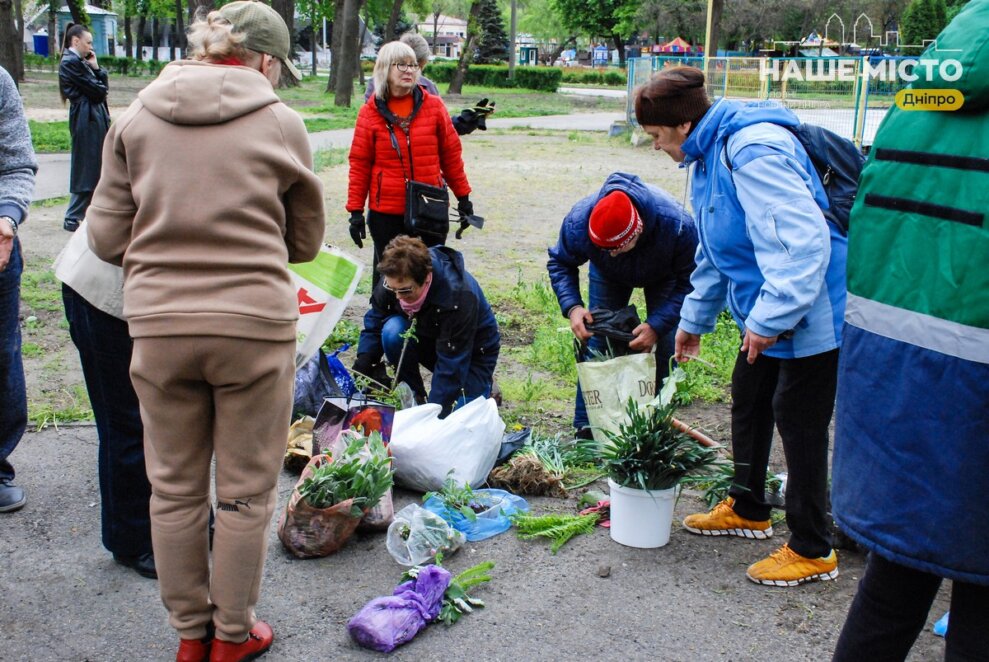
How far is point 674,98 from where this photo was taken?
10.4 feet

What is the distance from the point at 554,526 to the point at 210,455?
4.94ft

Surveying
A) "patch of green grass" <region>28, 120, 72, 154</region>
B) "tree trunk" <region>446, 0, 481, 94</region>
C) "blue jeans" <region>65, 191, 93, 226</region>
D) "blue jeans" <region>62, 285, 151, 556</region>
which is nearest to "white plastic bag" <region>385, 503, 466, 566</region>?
"blue jeans" <region>62, 285, 151, 556</region>

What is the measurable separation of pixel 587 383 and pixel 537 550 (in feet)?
2.92

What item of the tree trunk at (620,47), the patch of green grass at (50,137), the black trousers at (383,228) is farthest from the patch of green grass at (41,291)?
the tree trunk at (620,47)

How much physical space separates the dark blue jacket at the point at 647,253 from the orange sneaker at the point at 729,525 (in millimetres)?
1030

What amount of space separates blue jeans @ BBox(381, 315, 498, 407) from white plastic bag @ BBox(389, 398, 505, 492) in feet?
2.09

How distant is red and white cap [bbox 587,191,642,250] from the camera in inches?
164

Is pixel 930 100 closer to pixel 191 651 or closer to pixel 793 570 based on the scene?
pixel 793 570

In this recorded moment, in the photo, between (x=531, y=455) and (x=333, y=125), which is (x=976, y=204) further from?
(x=333, y=125)

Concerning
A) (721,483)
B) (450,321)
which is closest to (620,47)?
(450,321)

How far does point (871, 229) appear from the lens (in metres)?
1.94

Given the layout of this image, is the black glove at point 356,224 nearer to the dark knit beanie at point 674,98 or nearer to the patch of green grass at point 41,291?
the patch of green grass at point 41,291

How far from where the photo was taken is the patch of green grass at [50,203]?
10.5 meters

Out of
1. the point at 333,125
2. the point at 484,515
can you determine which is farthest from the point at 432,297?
the point at 333,125
